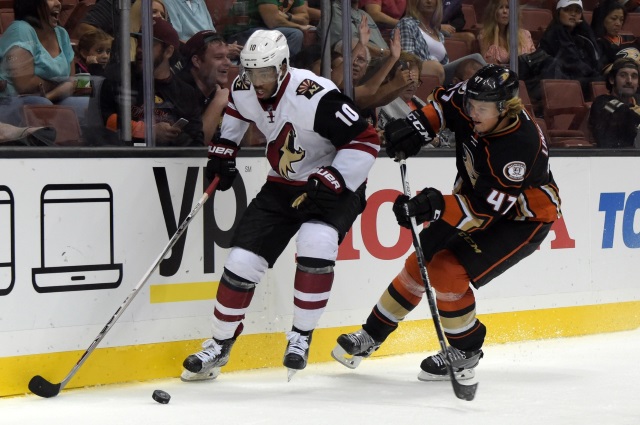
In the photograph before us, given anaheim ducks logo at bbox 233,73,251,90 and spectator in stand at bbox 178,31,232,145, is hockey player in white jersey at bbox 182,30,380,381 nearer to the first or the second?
anaheim ducks logo at bbox 233,73,251,90

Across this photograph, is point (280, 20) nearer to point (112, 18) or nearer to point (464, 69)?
point (112, 18)

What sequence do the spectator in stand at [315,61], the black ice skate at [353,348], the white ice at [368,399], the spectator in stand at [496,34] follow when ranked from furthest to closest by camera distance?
the spectator in stand at [496,34], the spectator in stand at [315,61], the black ice skate at [353,348], the white ice at [368,399]

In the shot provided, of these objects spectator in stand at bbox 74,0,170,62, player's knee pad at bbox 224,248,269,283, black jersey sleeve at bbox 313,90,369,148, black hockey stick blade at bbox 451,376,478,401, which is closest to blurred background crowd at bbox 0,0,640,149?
spectator in stand at bbox 74,0,170,62

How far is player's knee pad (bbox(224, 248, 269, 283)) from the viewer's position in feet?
13.4

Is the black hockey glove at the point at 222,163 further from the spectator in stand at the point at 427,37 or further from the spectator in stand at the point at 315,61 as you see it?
the spectator in stand at the point at 427,37

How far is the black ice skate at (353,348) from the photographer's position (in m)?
4.34

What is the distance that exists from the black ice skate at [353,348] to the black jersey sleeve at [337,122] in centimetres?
78

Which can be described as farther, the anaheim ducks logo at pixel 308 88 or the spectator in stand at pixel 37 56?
the anaheim ducks logo at pixel 308 88

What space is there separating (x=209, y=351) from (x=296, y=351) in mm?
346

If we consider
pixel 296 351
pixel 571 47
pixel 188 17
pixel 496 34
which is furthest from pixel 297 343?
pixel 571 47

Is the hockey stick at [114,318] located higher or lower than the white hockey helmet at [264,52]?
lower

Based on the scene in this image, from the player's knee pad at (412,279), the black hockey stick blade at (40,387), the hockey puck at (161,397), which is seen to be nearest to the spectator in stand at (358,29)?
the player's knee pad at (412,279)

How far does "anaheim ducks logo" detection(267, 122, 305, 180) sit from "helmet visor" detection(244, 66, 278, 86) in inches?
7.5

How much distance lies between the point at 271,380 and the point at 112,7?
153 centimetres
